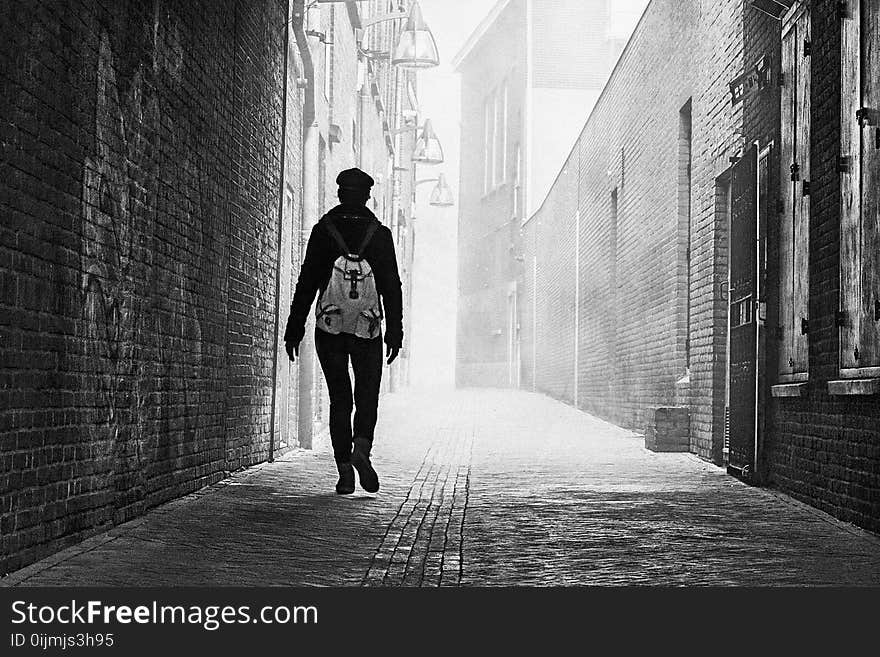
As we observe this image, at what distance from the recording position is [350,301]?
7453 mm

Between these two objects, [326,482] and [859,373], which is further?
[326,482]

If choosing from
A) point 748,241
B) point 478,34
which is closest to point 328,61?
point 748,241

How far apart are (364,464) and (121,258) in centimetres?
191

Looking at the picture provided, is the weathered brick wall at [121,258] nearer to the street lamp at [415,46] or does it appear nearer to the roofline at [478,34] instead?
the street lamp at [415,46]

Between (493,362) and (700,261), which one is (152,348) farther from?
(493,362)

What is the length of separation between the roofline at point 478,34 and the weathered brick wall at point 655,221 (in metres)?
13.4

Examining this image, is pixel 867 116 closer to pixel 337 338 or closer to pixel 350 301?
pixel 350 301

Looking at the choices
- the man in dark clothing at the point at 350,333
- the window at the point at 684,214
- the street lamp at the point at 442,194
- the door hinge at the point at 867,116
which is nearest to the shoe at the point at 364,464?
the man in dark clothing at the point at 350,333

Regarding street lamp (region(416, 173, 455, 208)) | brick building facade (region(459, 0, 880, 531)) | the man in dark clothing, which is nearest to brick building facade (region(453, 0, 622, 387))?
street lamp (region(416, 173, 455, 208))

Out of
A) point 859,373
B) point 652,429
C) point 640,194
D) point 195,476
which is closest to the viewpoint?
point 859,373

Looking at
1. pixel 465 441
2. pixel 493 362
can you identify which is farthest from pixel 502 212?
pixel 465 441

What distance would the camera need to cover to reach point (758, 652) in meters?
4.02

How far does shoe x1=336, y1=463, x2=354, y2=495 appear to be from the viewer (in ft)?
25.3

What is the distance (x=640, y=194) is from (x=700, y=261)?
4.07m
